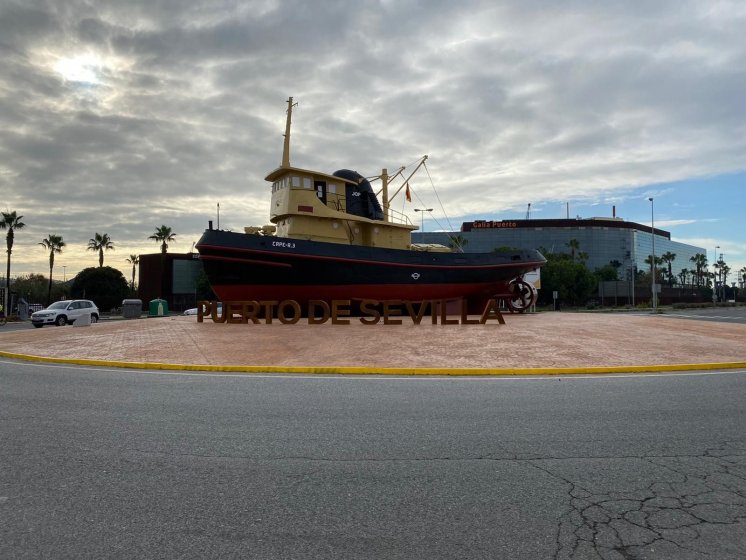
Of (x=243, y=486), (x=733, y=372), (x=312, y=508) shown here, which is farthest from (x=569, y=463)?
(x=733, y=372)

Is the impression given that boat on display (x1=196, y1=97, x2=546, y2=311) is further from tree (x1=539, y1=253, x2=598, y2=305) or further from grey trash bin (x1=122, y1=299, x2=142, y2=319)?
tree (x1=539, y1=253, x2=598, y2=305)

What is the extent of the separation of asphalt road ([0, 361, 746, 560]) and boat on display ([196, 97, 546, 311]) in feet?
48.7

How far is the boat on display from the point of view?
22.2m

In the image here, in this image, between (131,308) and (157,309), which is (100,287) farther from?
(131,308)

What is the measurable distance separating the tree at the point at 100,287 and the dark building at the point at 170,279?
7162 millimetres

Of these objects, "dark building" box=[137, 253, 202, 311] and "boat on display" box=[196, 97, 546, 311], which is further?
"dark building" box=[137, 253, 202, 311]

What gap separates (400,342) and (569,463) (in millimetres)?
9922

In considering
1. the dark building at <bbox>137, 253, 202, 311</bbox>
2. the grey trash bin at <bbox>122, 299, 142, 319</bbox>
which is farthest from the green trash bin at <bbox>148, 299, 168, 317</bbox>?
the dark building at <bbox>137, 253, 202, 311</bbox>

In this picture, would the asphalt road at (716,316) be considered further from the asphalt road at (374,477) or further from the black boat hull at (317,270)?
the asphalt road at (374,477)

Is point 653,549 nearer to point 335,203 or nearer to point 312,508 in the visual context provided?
point 312,508

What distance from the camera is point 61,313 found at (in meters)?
30.1

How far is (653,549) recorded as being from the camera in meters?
3.16

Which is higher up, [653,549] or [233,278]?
[233,278]

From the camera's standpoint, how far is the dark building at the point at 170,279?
7288 centimetres
